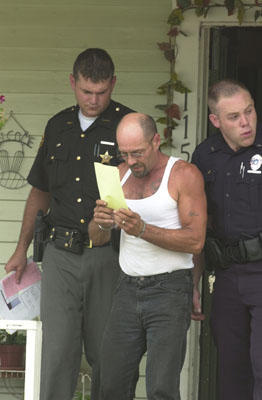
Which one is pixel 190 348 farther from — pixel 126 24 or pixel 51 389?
pixel 126 24

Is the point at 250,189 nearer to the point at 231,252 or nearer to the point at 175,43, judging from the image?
the point at 231,252

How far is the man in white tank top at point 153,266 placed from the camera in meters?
3.58

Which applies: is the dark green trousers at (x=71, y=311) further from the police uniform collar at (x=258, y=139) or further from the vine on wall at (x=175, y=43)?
the vine on wall at (x=175, y=43)

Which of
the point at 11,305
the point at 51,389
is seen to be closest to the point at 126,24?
the point at 11,305

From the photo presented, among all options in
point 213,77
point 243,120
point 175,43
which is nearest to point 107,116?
point 243,120

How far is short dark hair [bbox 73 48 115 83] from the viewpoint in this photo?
13.6 ft

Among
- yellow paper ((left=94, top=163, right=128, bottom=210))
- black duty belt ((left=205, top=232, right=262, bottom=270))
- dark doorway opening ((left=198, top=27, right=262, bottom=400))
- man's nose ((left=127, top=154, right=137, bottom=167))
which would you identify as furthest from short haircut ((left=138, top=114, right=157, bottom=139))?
dark doorway opening ((left=198, top=27, right=262, bottom=400))

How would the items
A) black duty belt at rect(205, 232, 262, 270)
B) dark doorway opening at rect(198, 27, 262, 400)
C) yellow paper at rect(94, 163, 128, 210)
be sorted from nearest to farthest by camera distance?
yellow paper at rect(94, 163, 128, 210), black duty belt at rect(205, 232, 262, 270), dark doorway opening at rect(198, 27, 262, 400)

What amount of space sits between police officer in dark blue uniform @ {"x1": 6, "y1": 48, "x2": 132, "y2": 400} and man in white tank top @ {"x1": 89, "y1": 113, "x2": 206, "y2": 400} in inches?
16.1

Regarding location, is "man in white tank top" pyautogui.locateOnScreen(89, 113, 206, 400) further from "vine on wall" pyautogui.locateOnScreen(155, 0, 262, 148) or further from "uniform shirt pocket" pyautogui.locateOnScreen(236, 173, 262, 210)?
"vine on wall" pyautogui.locateOnScreen(155, 0, 262, 148)

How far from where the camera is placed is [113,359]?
3.73m

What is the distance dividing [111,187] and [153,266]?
1.39 ft

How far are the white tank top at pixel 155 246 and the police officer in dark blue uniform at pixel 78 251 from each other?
49 cm

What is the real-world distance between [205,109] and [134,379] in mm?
2094
